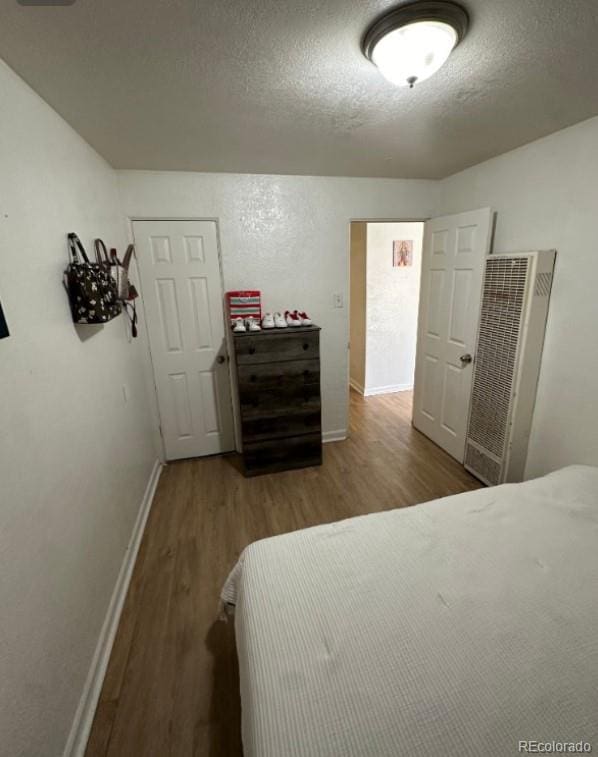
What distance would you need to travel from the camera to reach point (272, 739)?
0.75 meters

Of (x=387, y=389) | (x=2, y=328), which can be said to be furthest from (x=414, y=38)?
(x=387, y=389)

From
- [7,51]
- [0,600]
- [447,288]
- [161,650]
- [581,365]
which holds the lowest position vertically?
[161,650]

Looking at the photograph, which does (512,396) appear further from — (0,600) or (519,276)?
(0,600)

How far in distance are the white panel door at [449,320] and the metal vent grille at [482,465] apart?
0.09 m

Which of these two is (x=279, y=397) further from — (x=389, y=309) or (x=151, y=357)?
(x=389, y=309)

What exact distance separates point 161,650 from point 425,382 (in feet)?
9.02

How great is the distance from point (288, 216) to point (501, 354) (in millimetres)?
1880

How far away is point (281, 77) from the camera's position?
4.25 ft

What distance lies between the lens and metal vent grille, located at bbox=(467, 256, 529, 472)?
2.13 m

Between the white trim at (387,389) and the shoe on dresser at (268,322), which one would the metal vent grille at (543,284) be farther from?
the white trim at (387,389)

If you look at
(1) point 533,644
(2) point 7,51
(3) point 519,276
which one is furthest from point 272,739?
(3) point 519,276

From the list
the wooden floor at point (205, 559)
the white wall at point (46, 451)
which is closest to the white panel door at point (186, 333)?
the wooden floor at point (205, 559)

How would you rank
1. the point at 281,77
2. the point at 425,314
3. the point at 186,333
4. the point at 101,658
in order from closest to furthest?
the point at 281,77
the point at 101,658
the point at 186,333
the point at 425,314

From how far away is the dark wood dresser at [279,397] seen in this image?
98.9 inches
